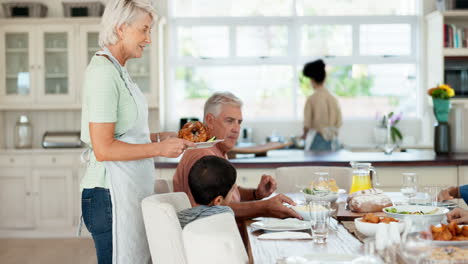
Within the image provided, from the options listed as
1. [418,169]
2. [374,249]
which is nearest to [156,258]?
[374,249]

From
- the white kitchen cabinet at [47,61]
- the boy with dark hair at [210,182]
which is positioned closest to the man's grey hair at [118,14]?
the boy with dark hair at [210,182]

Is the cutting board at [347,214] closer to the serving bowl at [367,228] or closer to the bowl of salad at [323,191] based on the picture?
the bowl of salad at [323,191]

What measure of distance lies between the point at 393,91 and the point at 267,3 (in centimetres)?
174

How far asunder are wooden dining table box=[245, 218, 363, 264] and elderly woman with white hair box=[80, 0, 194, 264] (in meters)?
0.41

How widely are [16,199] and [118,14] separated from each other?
4316mm

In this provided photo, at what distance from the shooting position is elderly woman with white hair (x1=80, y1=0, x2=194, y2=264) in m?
2.03

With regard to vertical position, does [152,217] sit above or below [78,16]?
below

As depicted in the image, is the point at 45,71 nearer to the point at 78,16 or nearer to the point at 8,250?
the point at 78,16

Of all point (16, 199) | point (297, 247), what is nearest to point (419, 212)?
point (297, 247)

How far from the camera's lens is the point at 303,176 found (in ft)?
11.5

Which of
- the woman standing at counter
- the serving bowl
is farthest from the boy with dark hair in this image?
the woman standing at counter

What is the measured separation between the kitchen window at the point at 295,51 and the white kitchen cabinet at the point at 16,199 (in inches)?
71.8

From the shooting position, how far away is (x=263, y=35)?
7.08 m

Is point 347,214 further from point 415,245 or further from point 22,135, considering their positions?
point 22,135
